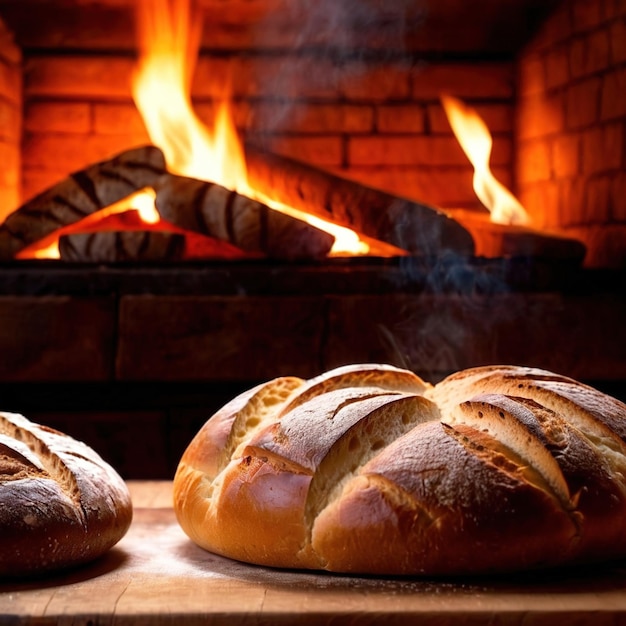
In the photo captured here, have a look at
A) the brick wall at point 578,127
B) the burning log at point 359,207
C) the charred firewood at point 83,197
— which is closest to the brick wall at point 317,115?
the brick wall at point 578,127

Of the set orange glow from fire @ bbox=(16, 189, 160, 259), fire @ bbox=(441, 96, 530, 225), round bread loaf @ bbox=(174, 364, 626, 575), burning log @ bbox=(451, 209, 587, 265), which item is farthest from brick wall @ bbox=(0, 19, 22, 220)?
round bread loaf @ bbox=(174, 364, 626, 575)

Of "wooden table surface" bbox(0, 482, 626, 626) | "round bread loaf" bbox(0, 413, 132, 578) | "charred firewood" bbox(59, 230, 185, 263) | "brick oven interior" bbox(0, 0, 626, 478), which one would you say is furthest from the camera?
"charred firewood" bbox(59, 230, 185, 263)

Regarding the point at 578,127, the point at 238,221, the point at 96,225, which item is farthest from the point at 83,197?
the point at 578,127

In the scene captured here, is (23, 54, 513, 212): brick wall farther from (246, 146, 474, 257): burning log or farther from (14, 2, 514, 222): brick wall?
(246, 146, 474, 257): burning log

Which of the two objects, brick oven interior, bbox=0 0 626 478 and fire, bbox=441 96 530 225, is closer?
brick oven interior, bbox=0 0 626 478

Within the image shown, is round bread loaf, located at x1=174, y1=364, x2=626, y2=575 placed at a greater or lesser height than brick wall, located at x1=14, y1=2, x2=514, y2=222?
lesser
